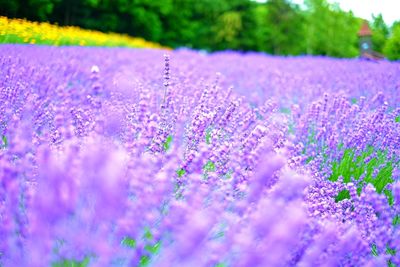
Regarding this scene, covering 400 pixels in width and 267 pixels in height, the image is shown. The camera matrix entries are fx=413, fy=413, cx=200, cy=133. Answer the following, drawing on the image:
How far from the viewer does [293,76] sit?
6.23m

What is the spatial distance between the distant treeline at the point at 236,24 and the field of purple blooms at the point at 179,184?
12756 millimetres

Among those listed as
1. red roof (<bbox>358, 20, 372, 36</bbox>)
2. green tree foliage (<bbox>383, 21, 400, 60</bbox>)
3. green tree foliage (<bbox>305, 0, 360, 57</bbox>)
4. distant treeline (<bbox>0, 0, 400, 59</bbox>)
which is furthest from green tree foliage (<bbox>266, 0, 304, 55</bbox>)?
green tree foliage (<bbox>383, 21, 400, 60</bbox>)

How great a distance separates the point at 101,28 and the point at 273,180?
15887mm

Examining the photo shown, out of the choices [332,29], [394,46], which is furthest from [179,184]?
[332,29]

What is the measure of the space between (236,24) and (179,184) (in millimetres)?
21482

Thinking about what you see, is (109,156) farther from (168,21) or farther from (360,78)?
(168,21)

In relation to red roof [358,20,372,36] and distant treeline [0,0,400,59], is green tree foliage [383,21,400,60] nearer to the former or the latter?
distant treeline [0,0,400,59]

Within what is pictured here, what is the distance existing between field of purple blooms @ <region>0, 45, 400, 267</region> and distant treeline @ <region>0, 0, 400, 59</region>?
1276 cm

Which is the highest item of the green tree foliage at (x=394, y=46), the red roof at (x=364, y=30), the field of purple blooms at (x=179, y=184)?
the red roof at (x=364, y=30)

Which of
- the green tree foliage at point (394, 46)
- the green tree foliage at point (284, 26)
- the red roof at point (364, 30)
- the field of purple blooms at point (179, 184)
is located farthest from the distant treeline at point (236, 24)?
the field of purple blooms at point (179, 184)

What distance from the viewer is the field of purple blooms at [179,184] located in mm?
951

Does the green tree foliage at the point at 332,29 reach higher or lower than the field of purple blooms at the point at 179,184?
higher

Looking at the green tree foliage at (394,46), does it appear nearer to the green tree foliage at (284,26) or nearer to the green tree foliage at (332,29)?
the green tree foliage at (332,29)

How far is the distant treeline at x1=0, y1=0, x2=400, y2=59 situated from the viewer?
56.6ft
